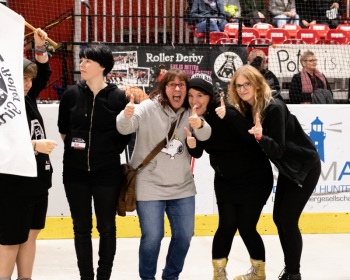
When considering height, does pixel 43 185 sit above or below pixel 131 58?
below

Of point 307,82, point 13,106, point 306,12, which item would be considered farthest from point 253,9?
point 13,106

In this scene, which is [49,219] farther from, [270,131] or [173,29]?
[173,29]

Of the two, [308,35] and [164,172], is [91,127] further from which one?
[308,35]

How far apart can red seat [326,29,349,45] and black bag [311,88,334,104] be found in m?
2.65

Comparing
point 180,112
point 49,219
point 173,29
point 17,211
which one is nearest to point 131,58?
point 173,29

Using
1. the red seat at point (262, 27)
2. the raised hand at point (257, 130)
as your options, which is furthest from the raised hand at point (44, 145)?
the red seat at point (262, 27)

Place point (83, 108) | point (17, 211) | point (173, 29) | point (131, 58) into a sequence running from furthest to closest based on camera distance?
1. point (173, 29)
2. point (131, 58)
3. point (83, 108)
4. point (17, 211)

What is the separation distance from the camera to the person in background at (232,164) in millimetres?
5430

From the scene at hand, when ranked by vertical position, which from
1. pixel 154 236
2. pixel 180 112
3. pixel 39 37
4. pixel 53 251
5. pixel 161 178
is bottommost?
pixel 53 251

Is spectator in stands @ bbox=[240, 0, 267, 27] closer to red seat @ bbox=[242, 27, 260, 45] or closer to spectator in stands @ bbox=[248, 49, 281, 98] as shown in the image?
red seat @ bbox=[242, 27, 260, 45]

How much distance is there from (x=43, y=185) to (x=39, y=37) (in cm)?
95

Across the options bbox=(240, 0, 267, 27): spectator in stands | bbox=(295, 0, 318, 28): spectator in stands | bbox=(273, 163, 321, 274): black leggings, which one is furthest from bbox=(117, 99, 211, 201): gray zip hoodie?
bbox=(295, 0, 318, 28): spectator in stands

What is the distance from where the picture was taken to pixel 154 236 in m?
5.38

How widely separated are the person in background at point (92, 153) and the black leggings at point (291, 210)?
1148mm
